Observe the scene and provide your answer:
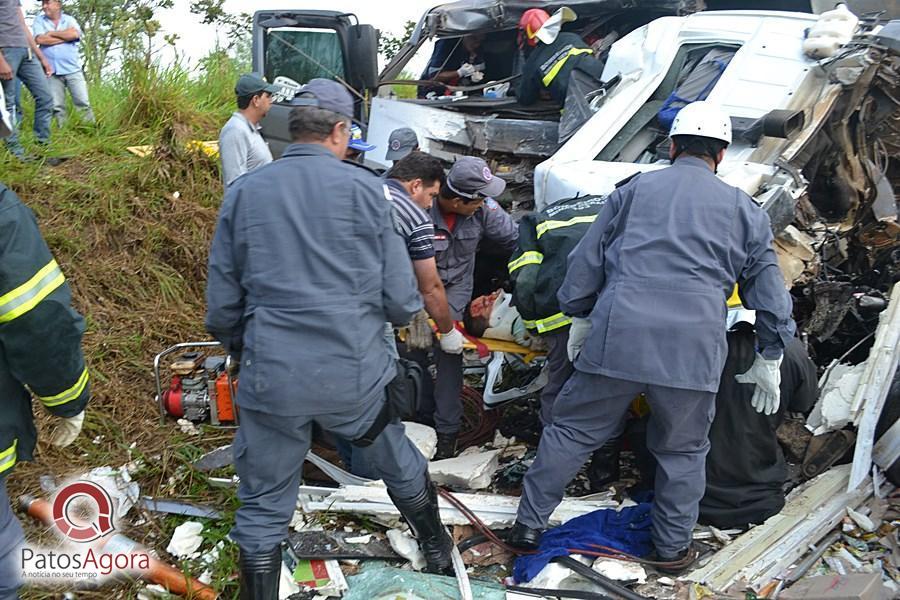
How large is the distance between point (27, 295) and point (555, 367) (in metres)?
2.09

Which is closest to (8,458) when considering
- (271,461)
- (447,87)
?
(271,461)

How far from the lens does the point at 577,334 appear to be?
308 cm

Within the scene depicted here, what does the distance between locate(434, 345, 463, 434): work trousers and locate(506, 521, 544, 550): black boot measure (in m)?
0.99

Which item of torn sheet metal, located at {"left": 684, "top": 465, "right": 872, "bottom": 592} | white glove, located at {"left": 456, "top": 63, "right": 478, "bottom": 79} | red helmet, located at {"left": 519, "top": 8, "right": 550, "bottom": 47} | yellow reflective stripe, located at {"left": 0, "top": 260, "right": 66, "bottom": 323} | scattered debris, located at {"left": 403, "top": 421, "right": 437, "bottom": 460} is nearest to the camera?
Result: yellow reflective stripe, located at {"left": 0, "top": 260, "right": 66, "bottom": 323}

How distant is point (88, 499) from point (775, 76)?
3.97 m

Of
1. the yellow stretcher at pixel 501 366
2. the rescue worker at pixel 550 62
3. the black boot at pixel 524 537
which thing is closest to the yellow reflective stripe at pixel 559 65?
the rescue worker at pixel 550 62

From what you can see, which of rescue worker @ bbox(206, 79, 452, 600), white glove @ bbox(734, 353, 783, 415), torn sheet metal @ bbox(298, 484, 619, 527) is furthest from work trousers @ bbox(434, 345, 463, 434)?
white glove @ bbox(734, 353, 783, 415)

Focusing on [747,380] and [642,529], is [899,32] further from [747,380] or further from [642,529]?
[642,529]

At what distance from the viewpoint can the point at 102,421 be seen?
4082 millimetres

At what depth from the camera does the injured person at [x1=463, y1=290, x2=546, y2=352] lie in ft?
12.0

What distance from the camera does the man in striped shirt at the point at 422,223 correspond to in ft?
10.2

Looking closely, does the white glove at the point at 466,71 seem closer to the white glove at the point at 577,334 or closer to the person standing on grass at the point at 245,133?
the person standing on grass at the point at 245,133

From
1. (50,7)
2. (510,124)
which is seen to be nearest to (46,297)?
(510,124)

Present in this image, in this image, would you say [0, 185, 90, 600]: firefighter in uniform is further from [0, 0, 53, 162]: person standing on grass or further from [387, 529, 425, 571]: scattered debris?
[0, 0, 53, 162]: person standing on grass
